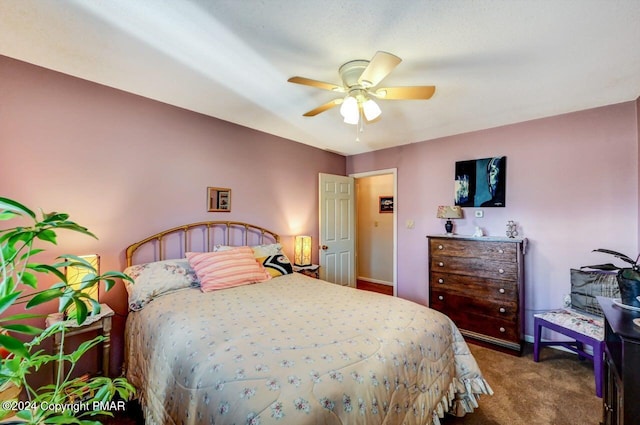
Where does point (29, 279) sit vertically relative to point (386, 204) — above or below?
below

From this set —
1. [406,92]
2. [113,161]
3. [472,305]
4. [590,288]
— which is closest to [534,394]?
[472,305]

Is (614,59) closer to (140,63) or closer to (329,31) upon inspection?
(329,31)

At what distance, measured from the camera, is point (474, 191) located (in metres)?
3.39

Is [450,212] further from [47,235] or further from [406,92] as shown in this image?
[47,235]

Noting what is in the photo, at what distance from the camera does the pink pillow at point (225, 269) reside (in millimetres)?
2354

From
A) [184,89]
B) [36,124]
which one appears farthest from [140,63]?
[36,124]

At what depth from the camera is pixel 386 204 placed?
550 centimetres

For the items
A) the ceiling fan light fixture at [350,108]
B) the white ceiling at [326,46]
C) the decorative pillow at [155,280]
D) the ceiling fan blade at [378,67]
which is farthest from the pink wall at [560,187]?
the decorative pillow at [155,280]

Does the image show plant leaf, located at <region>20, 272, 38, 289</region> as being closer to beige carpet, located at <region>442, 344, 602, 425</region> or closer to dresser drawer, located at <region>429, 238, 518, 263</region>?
beige carpet, located at <region>442, 344, 602, 425</region>

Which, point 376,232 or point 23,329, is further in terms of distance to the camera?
point 376,232

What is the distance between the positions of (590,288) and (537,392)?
1115mm

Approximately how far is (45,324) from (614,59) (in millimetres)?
4433

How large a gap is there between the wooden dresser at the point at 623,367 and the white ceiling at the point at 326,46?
1.55 m

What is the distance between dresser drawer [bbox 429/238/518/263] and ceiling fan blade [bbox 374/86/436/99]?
6.01ft
